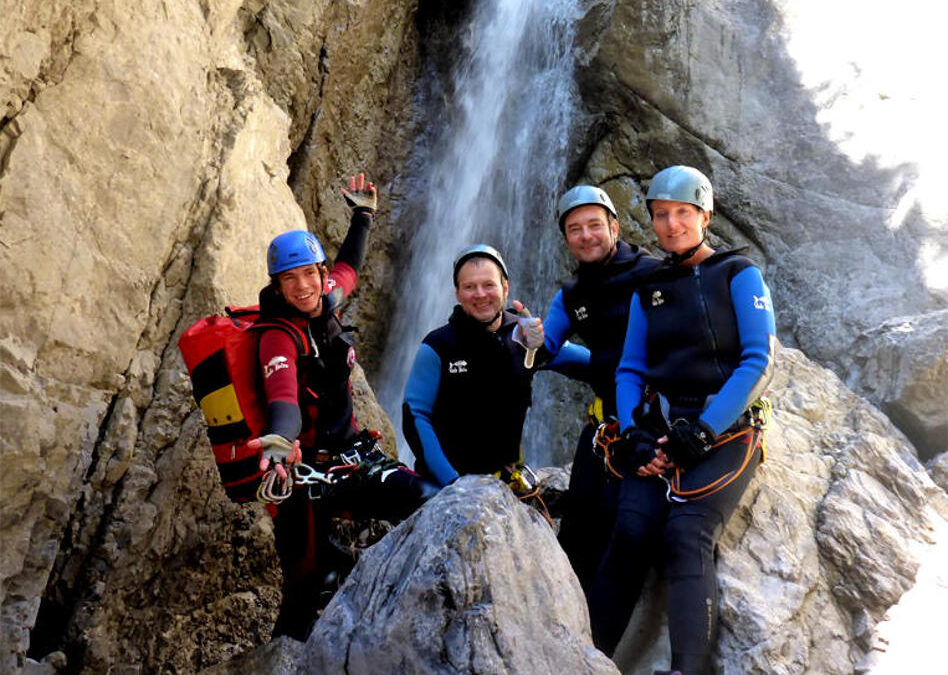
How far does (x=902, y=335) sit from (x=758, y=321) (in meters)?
3.96

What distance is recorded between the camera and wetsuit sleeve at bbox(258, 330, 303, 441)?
4.20 m

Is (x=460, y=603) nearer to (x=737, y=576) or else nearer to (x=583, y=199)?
(x=737, y=576)

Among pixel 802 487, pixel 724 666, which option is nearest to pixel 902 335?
pixel 802 487

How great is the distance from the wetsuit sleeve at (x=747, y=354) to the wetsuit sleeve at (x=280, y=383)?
1.99m

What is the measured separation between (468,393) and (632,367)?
936 millimetres

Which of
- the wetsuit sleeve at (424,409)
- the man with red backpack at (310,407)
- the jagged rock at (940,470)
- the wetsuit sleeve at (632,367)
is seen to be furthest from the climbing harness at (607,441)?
the jagged rock at (940,470)

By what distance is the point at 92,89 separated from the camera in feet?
17.8

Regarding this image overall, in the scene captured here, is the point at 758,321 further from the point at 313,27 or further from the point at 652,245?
the point at 313,27

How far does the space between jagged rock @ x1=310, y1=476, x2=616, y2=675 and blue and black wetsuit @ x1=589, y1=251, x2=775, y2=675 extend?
75 cm

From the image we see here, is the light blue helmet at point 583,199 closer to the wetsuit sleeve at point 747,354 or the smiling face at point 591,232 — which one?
the smiling face at point 591,232

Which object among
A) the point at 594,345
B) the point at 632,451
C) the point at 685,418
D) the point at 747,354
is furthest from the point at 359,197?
the point at 747,354

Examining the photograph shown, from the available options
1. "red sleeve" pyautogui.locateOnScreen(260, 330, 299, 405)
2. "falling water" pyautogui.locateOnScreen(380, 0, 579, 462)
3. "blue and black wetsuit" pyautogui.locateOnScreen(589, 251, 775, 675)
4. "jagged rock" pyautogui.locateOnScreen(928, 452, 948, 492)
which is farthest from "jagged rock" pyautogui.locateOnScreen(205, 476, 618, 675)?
"falling water" pyautogui.locateOnScreen(380, 0, 579, 462)

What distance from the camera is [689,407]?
14.4 feet

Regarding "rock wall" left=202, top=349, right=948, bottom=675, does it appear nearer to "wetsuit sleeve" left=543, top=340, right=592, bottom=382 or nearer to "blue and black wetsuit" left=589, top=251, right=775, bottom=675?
"blue and black wetsuit" left=589, top=251, right=775, bottom=675
